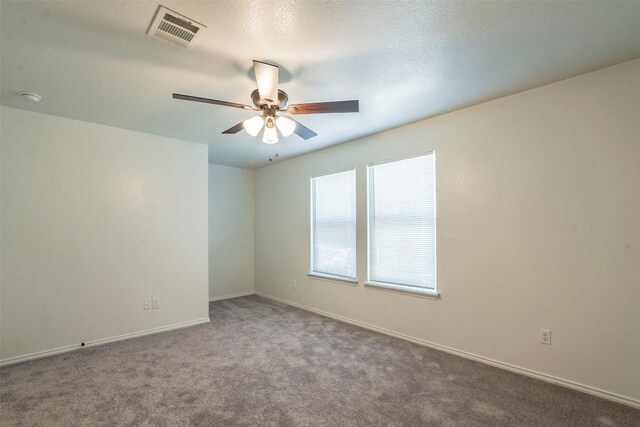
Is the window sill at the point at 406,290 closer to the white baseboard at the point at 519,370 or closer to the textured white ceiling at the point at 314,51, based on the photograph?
the white baseboard at the point at 519,370

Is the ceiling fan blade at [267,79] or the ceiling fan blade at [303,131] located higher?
the ceiling fan blade at [267,79]

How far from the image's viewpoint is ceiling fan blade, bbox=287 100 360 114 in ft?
6.76

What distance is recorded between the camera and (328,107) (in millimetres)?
2111

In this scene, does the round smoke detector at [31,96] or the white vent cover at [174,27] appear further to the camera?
the round smoke detector at [31,96]

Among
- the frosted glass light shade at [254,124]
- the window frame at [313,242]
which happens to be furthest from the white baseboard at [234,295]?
the frosted glass light shade at [254,124]

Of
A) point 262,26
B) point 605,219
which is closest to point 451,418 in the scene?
point 605,219

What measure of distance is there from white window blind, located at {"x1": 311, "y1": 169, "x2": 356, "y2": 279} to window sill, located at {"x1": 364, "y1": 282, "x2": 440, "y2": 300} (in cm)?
41

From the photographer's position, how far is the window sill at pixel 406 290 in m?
3.18

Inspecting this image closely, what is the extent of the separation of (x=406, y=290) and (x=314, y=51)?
2584 millimetres

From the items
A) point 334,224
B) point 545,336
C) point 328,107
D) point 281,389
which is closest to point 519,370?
point 545,336

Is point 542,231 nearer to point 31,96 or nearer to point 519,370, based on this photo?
point 519,370

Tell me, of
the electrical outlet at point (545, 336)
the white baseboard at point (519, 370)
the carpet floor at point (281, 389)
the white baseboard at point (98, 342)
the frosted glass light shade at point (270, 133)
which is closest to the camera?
the carpet floor at point (281, 389)

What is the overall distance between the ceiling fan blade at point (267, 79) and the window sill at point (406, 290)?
2.43 metres

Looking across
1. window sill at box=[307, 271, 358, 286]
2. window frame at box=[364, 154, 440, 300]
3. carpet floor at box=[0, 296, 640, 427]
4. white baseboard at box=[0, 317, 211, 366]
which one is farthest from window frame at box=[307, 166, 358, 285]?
white baseboard at box=[0, 317, 211, 366]
